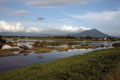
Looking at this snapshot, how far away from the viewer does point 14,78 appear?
12875mm

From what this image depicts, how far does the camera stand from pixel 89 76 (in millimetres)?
13539

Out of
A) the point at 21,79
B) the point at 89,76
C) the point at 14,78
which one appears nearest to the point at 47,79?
the point at 21,79

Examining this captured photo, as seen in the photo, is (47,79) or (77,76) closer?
(47,79)

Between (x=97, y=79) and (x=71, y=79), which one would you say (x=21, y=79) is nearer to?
(x=71, y=79)

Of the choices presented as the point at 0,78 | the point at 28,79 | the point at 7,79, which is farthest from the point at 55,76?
the point at 0,78

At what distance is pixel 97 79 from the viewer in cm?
1269

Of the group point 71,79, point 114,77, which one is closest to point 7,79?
point 71,79

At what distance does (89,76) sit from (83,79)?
3.65 feet

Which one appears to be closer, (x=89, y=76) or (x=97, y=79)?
(x=97, y=79)

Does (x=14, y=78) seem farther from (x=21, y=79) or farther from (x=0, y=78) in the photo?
(x=0, y=78)

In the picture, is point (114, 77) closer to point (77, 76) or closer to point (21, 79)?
point (77, 76)

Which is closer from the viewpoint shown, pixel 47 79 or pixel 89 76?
pixel 47 79

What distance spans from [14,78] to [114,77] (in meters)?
10.9

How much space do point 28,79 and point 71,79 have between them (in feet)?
14.6
